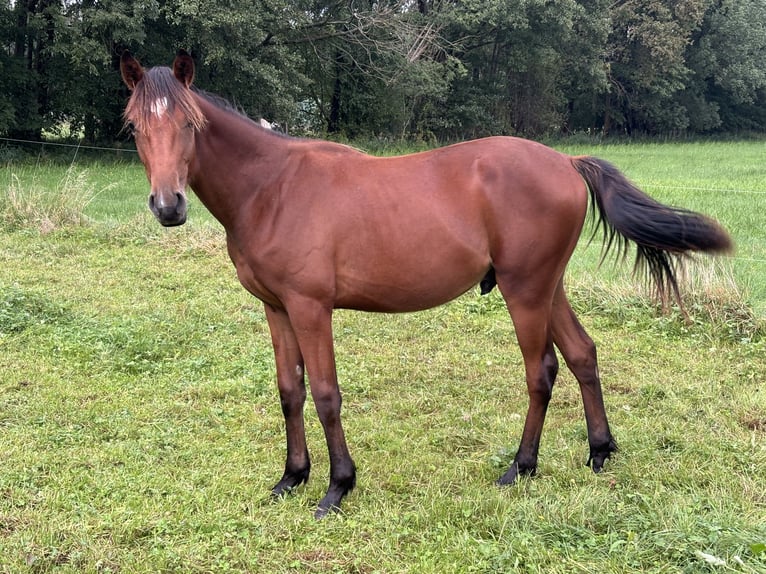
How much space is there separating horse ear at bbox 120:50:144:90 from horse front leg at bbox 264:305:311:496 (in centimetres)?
126

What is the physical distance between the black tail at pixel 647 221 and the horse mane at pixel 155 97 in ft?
6.64

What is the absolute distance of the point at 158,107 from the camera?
2594 millimetres

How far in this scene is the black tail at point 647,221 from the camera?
3.10 meters

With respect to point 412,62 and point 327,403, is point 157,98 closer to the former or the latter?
point 327,403

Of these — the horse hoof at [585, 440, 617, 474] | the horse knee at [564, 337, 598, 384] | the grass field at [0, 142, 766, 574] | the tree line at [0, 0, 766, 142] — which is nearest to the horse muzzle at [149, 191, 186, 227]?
the grass field at [0, 142, 766, 574]

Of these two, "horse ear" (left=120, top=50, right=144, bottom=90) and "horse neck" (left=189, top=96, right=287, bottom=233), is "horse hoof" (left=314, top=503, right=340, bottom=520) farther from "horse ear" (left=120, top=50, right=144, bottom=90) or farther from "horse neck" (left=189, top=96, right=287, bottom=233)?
"horse ear" (left=120, top=50, right=144, bottom=90)

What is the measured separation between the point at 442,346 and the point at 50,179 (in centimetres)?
1144

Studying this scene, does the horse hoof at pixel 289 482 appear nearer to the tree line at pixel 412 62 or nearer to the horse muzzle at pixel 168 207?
the horse muzzle at pixel 168 207

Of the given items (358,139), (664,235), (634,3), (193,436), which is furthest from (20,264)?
(634,3)

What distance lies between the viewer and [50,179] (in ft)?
43.1

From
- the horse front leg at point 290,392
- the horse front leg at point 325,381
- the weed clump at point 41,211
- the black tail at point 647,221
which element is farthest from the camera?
the weed clump at point 41,211

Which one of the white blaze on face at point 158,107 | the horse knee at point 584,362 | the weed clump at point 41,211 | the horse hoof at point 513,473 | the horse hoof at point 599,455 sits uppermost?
the white blaze on face at point 158,107

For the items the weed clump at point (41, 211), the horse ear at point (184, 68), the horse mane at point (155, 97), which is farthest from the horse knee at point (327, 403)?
the weed clump at point (41, 211)

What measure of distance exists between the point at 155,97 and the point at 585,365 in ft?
8.58
